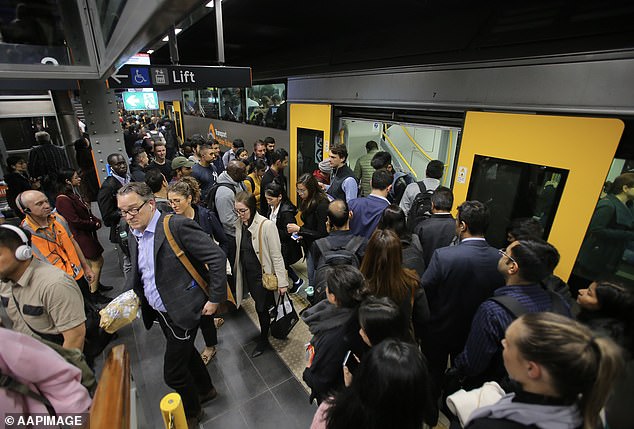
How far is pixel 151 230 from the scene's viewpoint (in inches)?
86.2

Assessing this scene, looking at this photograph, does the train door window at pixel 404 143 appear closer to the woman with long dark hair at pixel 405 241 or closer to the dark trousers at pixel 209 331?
the woman with long dark hair at pixel 405 241

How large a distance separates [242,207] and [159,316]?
3.75 ft

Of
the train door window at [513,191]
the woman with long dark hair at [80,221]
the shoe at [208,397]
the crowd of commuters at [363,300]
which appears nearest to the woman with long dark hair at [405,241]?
the crowd of commuters at [363,300]

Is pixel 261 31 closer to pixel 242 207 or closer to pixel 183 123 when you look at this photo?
pixel 242 207

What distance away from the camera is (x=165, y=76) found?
3.05m

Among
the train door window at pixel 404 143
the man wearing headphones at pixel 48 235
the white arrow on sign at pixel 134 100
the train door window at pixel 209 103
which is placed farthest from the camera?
→ the white arrow on sign at pixel 134 100

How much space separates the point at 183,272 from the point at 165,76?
2078 millimetres

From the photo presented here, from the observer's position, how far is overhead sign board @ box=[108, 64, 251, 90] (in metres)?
3.01

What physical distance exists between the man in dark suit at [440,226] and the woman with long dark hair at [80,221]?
13.1ft

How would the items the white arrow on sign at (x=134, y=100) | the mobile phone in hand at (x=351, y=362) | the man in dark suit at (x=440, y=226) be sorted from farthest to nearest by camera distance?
the white arrow on sign at (x=134, y=100) → the man in dark suit at (x=440, y=226) → the mobile phone in hand at (x=351, y=362)

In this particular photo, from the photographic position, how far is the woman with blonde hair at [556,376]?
3.31 ft

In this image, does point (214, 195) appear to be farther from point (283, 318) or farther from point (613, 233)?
point (613, 233)

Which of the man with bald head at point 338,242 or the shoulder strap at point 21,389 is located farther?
the man with bald head at point 338,242

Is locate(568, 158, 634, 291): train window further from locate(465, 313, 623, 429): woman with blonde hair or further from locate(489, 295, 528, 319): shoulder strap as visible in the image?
locate(465, 313, 623, 429): woman with blonde hair
